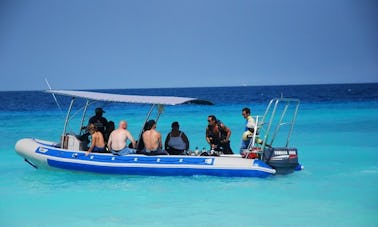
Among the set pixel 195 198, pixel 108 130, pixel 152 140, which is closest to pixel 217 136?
pixel 152 140

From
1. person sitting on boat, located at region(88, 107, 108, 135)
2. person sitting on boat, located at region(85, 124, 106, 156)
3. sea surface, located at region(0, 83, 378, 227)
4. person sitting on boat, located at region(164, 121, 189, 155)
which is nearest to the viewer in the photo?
→ sea surface, located at region(0, 83, 378, 227)

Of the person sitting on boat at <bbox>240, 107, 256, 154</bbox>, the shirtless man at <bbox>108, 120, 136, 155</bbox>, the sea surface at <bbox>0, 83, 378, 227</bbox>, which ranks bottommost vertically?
the sea surface at <bbox>0, 83, 378, 227</bbox>

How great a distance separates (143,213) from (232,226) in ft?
4.49

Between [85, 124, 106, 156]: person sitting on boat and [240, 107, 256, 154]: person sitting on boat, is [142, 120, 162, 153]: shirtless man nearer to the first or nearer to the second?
[85, 124, 106, 156]: person sitting on boat

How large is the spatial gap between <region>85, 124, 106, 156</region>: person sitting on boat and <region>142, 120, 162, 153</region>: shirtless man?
742 millimetres

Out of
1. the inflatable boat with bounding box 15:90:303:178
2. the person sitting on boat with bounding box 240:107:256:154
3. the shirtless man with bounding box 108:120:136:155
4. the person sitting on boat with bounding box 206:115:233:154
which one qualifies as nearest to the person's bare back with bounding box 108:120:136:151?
the shirtless man with bounding box 108:120:136:155

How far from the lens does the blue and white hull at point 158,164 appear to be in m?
10.1

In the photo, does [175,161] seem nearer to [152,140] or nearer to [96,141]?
[152,140]

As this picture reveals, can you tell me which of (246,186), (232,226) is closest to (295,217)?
(232,226)

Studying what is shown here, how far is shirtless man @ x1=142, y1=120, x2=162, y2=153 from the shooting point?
1048 cm

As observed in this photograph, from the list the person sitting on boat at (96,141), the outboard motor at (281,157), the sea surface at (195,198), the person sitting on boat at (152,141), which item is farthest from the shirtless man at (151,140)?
the outboard motor at (281,157)

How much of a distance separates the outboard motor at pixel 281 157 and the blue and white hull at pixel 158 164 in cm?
15

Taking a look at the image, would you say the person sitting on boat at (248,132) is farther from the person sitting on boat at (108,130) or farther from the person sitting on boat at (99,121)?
the person sitting on boat at (99,121)

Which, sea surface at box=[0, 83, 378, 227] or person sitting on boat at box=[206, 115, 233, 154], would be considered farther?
person sitting on boat at box=[206, 115, 233, 154]
